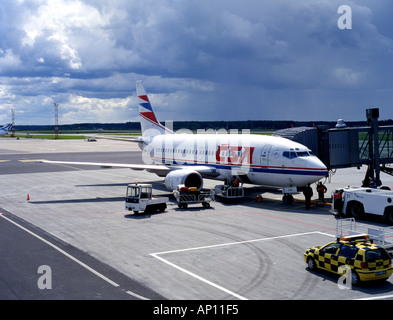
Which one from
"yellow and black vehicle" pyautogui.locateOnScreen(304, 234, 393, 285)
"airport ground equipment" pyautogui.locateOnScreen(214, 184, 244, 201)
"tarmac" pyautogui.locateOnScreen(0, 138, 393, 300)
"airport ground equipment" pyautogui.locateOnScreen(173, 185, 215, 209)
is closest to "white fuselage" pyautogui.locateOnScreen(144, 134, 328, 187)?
"airport ground equipment" pyautogui.locateOnScreen(214, 184, 244, 201)

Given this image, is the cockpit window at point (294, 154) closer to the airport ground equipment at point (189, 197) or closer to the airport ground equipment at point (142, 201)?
the airport ground equipment at point (189, 197)

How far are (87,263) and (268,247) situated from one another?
31.0ft

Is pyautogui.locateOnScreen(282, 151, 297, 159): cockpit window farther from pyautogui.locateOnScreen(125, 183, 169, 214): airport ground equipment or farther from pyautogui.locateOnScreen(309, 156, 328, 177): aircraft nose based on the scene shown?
pyautogui.locateOnScreen(125, 183, 169, 214): airport ground equipment

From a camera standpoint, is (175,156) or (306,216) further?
(175,156)

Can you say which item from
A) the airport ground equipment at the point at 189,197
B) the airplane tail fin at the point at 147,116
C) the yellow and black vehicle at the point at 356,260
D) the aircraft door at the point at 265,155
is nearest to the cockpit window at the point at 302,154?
the aircraft door at the point at 265,155

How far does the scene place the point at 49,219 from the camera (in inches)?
1185

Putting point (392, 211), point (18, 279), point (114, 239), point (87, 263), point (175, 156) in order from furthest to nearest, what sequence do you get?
point (175, 156) < point (392, 211) < point (114, 239) < point (87, 263) < point (18, 279)

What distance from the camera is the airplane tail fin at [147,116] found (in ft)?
173

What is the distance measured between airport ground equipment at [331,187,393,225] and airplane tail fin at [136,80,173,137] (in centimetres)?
2732

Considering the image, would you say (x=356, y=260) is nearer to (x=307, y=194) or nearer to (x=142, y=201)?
(x=307, y=194)

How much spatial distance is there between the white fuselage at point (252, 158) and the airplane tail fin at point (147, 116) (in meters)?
8.05

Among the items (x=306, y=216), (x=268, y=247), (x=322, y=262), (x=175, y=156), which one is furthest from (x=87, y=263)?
(x=175, y=156)

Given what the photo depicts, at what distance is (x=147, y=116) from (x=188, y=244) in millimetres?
32017
